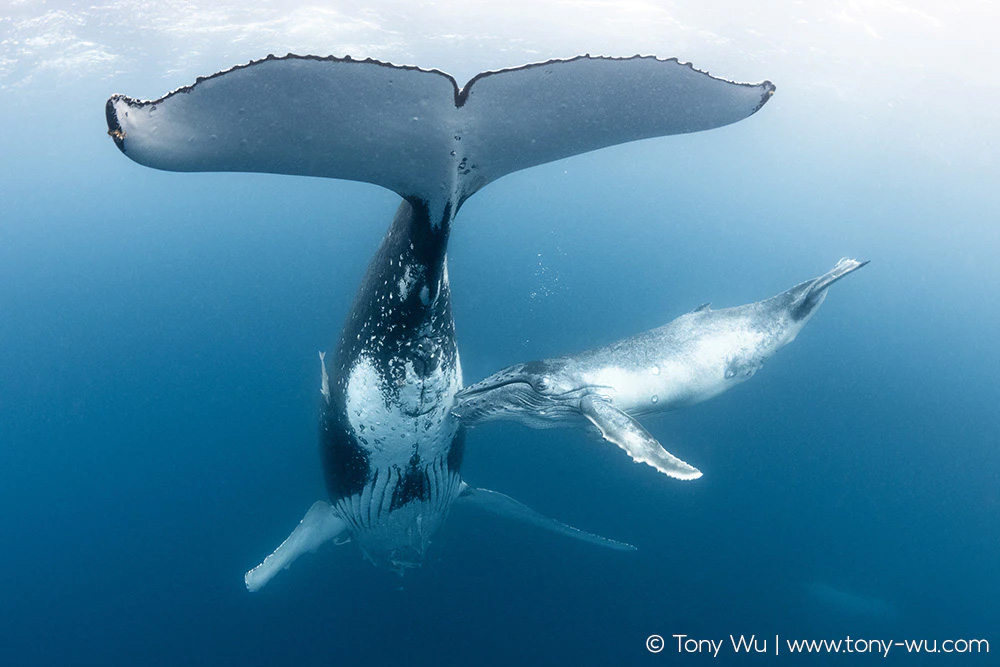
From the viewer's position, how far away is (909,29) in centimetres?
3375

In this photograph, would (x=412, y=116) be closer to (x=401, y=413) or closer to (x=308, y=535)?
(x=401, y=413)

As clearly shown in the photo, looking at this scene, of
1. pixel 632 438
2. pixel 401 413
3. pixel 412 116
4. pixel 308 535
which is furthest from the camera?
pixel 308 535

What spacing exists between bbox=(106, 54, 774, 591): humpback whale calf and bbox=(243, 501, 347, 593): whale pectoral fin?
3249mm

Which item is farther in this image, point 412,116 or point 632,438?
point 632,438

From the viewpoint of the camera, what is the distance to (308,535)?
8789mm

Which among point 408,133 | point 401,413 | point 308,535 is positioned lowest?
point 308,535

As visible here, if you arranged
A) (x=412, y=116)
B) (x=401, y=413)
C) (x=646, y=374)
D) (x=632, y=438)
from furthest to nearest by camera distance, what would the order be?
(x=646, y=374) < (x=401, y=413) < (x=632, y=438) < (x=412, y=116)

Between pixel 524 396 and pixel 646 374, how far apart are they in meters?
1.56

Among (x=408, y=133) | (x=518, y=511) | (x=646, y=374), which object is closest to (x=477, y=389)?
(x=646, y=374)

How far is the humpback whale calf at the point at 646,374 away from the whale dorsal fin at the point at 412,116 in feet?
8.59

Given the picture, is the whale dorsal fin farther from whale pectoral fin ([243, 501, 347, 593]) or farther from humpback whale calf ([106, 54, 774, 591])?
whale pectoral fin ([243, 501, 347, 593])

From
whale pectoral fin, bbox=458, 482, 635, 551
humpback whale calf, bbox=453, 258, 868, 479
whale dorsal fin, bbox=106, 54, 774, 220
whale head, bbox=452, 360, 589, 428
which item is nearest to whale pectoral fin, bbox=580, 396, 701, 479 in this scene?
humpback whale calf, bbox=453, 258, 868, 479

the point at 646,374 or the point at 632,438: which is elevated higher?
the point at 632,438

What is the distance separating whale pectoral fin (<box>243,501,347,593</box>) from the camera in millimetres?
8453
